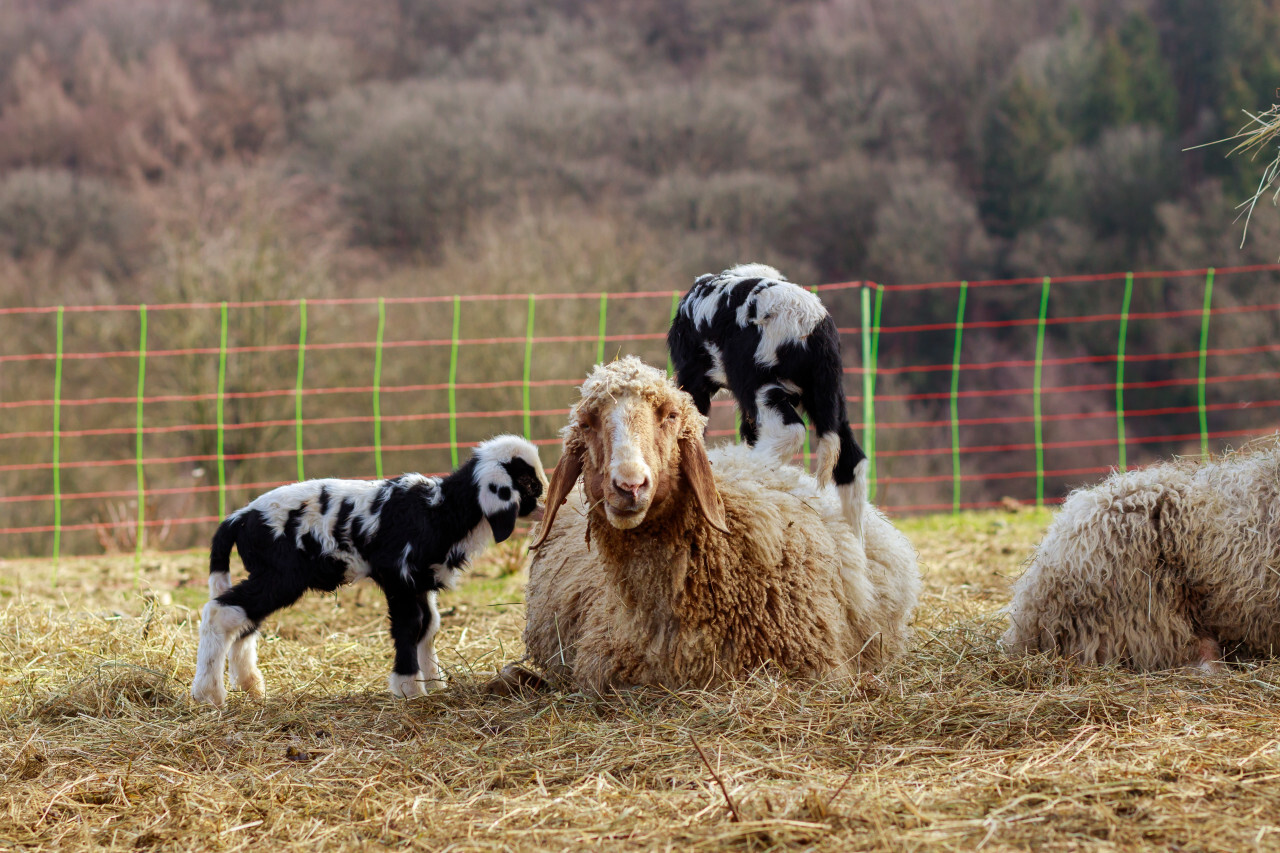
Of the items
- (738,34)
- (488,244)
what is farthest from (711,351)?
(738,34)

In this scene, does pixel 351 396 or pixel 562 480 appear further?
pixel 351 396

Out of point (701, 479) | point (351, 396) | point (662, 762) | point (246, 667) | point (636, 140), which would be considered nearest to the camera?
point (662, 762)

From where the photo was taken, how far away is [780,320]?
4.21 m

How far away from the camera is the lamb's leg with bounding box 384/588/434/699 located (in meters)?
4.39

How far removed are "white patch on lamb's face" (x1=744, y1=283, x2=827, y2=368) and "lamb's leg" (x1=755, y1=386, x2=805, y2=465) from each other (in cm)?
13

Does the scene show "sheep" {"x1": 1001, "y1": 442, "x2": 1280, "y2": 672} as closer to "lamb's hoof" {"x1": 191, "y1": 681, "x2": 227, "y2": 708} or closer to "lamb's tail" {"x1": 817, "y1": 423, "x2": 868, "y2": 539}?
"lamb's tail" {"x1": 817, "y1": 423, "x2": 868, "y2": 539}

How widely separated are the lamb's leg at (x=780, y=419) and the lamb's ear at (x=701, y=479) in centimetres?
51

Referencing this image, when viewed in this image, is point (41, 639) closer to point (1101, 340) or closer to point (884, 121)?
point (1101, 340)

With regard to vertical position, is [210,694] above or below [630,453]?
below

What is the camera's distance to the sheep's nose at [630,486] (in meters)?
3.47

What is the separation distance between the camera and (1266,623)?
4039mm

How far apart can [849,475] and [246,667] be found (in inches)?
106

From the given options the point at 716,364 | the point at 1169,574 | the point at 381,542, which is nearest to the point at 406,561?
the point at 381,542

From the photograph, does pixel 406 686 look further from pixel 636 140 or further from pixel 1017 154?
pixel 1017 154
